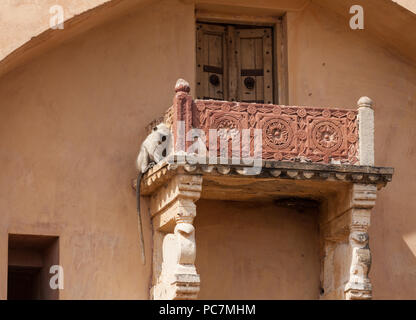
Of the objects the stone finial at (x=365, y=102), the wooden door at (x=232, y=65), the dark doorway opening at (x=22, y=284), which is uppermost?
the wooden door at (x=232, y=65)

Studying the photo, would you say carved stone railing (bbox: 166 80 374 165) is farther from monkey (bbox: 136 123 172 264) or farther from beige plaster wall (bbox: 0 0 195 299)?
beige plaster wall (bbox: 0 0 195 299)

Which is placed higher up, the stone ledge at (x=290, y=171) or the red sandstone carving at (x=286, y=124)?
the red sandstone carving at (x=286, y=124)

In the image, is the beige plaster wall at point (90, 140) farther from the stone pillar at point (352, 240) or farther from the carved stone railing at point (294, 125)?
the stone pillar at point (352, 240)

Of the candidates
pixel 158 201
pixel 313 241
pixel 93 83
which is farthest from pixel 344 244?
pixel 93 83

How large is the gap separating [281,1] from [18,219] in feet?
12.8

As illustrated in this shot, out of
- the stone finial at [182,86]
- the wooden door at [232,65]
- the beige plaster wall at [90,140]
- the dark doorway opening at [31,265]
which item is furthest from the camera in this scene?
the wooden door at [232,65]

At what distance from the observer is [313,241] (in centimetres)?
1620

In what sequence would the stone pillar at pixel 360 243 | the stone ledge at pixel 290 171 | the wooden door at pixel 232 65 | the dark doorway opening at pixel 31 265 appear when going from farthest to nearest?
the wooden door at pixel 232 65, the dark doorway opening at pixel 31 265, the stone pillar at pixel 360 243, the stone ledge at pixel 290 171

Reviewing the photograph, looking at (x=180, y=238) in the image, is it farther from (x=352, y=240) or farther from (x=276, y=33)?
(x=276, y=33)

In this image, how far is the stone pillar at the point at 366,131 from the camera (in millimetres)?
15164

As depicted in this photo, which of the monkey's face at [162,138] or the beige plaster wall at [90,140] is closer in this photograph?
the monkey's face at [162,138]

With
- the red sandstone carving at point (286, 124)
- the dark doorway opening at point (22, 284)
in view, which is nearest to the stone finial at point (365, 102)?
the red sandstone carving at point (286, 124)

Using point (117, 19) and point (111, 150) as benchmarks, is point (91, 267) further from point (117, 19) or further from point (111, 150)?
point (117, 19)

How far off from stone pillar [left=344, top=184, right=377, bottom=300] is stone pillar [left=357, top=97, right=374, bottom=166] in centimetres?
29
